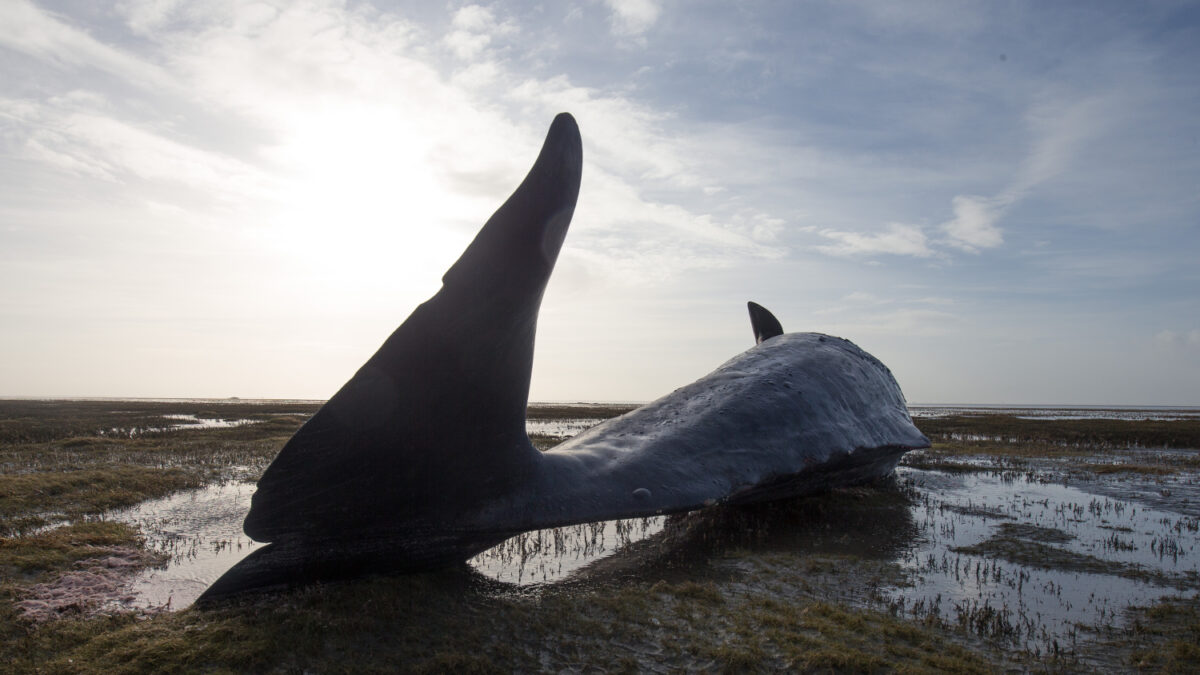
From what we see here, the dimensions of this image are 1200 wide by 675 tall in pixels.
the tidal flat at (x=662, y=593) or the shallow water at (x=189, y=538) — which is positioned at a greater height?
the tidal flat at (x=662, y=593)

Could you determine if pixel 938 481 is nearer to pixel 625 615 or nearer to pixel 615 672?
pixel 625 615

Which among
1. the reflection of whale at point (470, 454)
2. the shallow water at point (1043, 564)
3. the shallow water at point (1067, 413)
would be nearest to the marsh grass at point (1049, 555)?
the shallow water at point (1043, 564)

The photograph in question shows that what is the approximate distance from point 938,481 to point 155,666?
14.9 meters

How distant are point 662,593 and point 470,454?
264 cm

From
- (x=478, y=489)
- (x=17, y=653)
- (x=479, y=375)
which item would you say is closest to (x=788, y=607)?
(x=478, y=489)

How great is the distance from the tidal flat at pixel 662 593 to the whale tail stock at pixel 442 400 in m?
0.98

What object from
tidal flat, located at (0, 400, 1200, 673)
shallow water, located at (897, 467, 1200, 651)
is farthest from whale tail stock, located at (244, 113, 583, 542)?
shallow water, located at (897, 467, 1200, 651)

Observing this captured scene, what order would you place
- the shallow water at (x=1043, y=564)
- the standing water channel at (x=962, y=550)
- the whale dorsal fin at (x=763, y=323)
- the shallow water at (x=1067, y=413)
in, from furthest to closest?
the shallow water at (x=1067, y=413) < the whale dorsal fin at (x=763, y=323) < the standing water channel at (x=962, y=550) < the shallow water at (x=1043, y=564)

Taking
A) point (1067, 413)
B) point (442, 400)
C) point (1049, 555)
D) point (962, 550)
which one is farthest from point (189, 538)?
point (1067, 413)

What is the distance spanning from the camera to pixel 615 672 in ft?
15.5

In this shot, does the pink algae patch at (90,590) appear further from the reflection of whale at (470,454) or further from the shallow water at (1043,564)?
the shallow water at (1043,564)

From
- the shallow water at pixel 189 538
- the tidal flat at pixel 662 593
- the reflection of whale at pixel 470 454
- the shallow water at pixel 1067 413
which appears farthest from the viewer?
the shallow water at pixel 1067 413

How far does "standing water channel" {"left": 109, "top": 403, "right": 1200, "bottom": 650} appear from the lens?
6.27m

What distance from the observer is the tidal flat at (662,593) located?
16.0 ft
